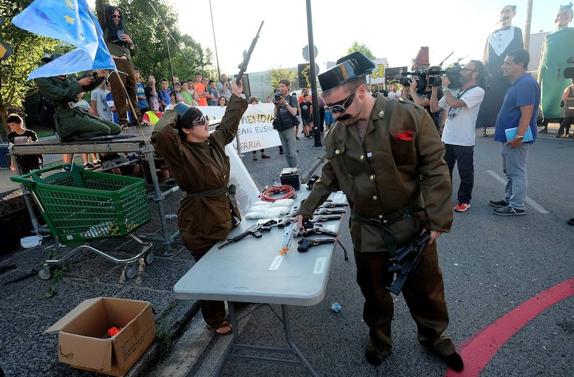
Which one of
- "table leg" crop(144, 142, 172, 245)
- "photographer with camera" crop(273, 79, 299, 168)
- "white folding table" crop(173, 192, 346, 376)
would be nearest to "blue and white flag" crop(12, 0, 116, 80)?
"table leg" crop(144, 142, 172, 245)

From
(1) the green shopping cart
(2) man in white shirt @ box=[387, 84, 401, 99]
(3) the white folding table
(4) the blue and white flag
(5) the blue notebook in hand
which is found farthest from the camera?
(5) the blue notebook in hand

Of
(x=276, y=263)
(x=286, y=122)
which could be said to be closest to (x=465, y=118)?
(x=286, y=122)

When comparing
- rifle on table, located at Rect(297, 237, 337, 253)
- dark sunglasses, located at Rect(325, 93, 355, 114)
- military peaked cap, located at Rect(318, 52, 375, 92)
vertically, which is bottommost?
rifle on table, located at Rect(297, 237, 337, 253)

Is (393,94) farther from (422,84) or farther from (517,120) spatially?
(517,120)

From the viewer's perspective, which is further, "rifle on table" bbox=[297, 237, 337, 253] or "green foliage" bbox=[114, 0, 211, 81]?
"green foliage" bbox=[114, 0, 211, 81]

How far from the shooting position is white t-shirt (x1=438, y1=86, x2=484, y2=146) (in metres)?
5.04

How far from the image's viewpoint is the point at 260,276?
2201 millimetres

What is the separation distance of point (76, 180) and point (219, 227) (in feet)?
9.30

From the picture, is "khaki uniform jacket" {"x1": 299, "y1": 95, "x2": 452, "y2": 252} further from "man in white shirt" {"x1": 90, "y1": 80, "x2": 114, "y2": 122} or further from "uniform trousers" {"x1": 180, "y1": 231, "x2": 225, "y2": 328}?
"man in white shirt" {"x1": 90, "y1": 80, "x2": 114, "y2": 122}

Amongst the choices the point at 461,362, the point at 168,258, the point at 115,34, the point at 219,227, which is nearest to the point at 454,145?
the point at 461,362

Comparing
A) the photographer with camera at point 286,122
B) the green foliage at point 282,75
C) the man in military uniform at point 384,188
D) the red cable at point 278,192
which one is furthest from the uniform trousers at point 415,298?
the green foliage at point 282,75

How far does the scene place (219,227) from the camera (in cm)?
291

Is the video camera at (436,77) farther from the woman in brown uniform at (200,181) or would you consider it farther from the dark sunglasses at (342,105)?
the woman in brown uniform at (200,181)

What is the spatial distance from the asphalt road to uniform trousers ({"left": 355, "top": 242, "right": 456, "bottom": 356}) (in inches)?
6.6
